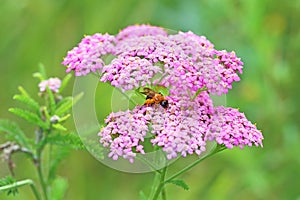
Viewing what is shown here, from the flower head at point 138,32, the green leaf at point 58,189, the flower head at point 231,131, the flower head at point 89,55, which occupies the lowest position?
the green leaf at point 58,189

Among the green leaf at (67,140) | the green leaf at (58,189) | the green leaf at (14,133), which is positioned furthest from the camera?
the green leaf at (58,189)

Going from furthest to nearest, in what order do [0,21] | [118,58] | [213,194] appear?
[0,21] < [213,194] < [118,58]

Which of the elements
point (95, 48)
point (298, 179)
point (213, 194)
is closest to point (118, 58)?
point (95, 48)

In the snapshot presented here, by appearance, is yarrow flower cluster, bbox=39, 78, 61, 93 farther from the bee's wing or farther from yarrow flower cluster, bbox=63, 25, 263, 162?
the bee's wing

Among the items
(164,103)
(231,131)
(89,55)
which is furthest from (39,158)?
(231,131)

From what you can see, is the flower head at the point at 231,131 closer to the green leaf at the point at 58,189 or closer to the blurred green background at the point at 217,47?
the green leaf at the point at 58,189

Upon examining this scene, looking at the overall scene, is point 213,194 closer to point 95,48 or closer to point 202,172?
point 202,172

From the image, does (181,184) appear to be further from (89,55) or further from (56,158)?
(56,158)

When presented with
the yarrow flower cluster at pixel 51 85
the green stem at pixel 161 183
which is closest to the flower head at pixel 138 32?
the yarrow flower cluster at pixel 51 85
